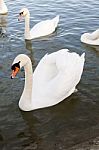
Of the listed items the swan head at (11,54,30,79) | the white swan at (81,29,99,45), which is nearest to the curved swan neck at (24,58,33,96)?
the swan head at (11,54,30,79)

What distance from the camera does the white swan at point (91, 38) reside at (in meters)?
11.4

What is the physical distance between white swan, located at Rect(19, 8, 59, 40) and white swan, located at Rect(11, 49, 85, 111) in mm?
3683

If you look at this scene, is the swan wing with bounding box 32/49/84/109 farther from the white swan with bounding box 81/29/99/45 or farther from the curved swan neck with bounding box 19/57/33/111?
the white swan with bounding box 81/29/99/45

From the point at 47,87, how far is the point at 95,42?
4.15 meters

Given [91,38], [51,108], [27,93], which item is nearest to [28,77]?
[27,93]

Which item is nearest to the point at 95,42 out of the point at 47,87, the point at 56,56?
the point at 56,56

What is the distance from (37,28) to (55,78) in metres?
4.80

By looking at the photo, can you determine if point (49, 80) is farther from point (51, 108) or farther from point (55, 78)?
point (51, 108)

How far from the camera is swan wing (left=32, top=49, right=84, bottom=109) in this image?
25.8 feet

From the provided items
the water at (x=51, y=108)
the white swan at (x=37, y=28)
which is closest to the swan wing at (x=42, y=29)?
the white swan at (x=37, y=28)

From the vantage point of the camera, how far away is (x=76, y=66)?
8461 mm

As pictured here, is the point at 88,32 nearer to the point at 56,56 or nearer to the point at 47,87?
the point at 56,56

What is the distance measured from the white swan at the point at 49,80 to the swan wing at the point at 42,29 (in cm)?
379

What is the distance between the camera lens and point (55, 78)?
803 centimetres
